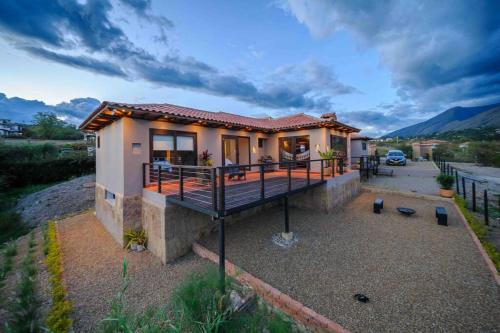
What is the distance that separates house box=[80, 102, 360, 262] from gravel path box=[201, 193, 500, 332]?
141 cm

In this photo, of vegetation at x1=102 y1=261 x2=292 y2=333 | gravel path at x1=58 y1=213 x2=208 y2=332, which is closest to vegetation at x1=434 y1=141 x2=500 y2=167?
vegetation at x1=102 y1=261 x2=292 y2=333

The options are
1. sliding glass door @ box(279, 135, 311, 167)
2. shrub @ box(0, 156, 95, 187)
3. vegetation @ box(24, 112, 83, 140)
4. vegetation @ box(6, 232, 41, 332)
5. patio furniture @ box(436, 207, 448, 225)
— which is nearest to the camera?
vegetation @ box(6, 232, 41, 332)

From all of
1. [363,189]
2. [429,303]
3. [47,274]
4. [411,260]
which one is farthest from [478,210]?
[47,274]

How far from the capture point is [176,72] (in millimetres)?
21312

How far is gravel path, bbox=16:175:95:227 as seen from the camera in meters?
11.6

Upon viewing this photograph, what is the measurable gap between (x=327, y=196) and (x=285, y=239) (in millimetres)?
3512

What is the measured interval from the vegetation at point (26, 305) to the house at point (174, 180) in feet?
7.17

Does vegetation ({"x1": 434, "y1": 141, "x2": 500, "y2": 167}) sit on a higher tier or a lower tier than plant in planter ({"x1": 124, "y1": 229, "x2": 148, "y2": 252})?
higher

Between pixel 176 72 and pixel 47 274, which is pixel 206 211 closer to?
pixel 47 274

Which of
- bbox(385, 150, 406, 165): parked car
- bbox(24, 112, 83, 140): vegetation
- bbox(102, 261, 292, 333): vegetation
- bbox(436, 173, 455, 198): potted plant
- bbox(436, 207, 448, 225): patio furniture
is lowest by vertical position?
bbox(102, 261, 292, 333): vegetation

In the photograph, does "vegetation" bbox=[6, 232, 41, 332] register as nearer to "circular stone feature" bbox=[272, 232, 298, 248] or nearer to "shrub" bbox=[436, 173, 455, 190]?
"circular stone feature" bbox=[272, 232, 298, 248]

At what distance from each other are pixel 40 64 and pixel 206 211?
20863mm

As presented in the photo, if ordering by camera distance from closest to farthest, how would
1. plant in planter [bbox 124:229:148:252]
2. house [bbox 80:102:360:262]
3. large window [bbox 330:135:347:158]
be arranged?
house [bbox 80:102:360:262] < plant in planter [bbox 124:229:148:252] < large window [bbox 330:135:347:158]

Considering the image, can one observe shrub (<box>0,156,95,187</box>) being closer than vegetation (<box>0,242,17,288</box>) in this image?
No
